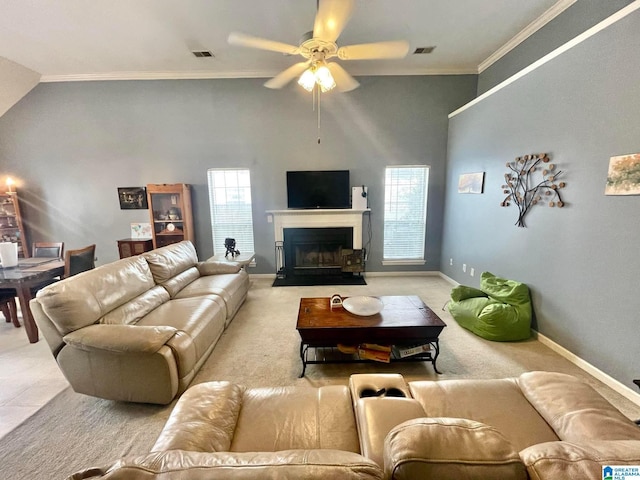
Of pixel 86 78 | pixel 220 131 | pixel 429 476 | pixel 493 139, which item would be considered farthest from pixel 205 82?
pixel 429 476

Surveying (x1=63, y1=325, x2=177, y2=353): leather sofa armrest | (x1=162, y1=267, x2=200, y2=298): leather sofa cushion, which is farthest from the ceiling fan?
(x1=162, y1=267, x2=200, y2=298): leather sofa cushion

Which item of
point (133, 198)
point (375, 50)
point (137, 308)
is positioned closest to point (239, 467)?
point (137, 308)

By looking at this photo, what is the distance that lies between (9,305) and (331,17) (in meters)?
4.68

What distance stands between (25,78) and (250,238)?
4.35 metres

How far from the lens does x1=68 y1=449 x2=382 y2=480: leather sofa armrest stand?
579 mm

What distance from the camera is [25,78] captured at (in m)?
4.21

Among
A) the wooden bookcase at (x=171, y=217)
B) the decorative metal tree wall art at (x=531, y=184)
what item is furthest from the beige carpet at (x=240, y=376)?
the wooden bookcase at (x=171, y=217)

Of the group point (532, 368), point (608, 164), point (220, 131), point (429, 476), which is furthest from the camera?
point (220, 131)

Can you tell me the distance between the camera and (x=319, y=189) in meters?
4.64

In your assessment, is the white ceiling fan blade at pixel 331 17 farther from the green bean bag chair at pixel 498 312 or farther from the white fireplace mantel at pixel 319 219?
the green bean bag chair at pixel 498 312

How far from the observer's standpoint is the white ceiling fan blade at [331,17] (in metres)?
1.78

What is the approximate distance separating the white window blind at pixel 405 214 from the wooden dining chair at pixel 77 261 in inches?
177

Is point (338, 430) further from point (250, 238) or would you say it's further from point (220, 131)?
point (220, 131)

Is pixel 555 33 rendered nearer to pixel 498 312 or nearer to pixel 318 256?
pixel 498 312
